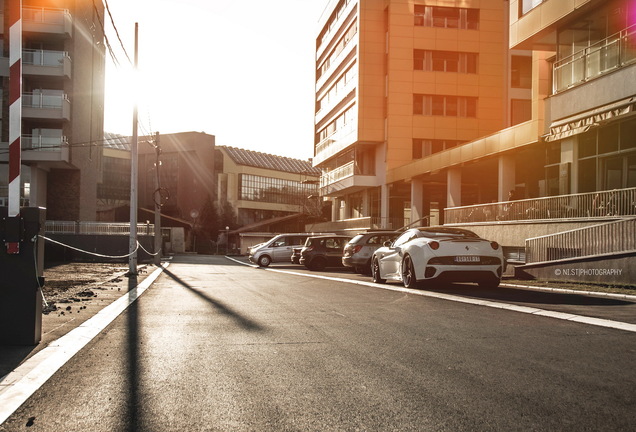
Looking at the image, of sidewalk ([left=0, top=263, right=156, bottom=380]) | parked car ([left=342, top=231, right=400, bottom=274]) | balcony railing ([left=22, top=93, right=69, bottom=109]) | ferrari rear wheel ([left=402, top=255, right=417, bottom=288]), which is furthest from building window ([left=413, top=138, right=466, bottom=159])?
sidewalk ([left=0, top=263, right=156, bottom=380])

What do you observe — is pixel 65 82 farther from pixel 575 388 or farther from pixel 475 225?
pixel 575 388

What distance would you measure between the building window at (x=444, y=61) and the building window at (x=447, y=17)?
1.80 meters

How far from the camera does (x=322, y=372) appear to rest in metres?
4.70

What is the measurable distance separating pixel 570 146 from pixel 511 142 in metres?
4.54

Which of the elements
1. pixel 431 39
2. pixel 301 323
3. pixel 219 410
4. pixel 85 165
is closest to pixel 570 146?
pixel 301 323

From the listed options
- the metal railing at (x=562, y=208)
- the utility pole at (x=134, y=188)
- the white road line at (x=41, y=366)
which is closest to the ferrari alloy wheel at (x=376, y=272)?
the metal railing at (x=562, y=208)

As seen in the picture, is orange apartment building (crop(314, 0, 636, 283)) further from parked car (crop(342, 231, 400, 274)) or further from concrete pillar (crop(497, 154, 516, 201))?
parked car (crop(342, 231, 400, 274))

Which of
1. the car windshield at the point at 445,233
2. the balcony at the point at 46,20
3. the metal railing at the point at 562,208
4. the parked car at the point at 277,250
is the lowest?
the parked car at the point at 277,250

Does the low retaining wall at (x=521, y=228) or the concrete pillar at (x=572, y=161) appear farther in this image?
the concrete pillar at (x=572, y=161)

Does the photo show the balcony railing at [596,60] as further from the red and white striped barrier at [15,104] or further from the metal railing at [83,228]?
Answer: the metal railing at [83,228]

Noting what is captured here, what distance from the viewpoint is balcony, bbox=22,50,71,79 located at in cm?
4081

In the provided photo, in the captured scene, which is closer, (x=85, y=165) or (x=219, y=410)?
(x=219, y=410)

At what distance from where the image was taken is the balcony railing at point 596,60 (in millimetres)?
18266

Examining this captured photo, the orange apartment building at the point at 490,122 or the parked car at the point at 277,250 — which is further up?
the orange apartment building at the point at 490,122
